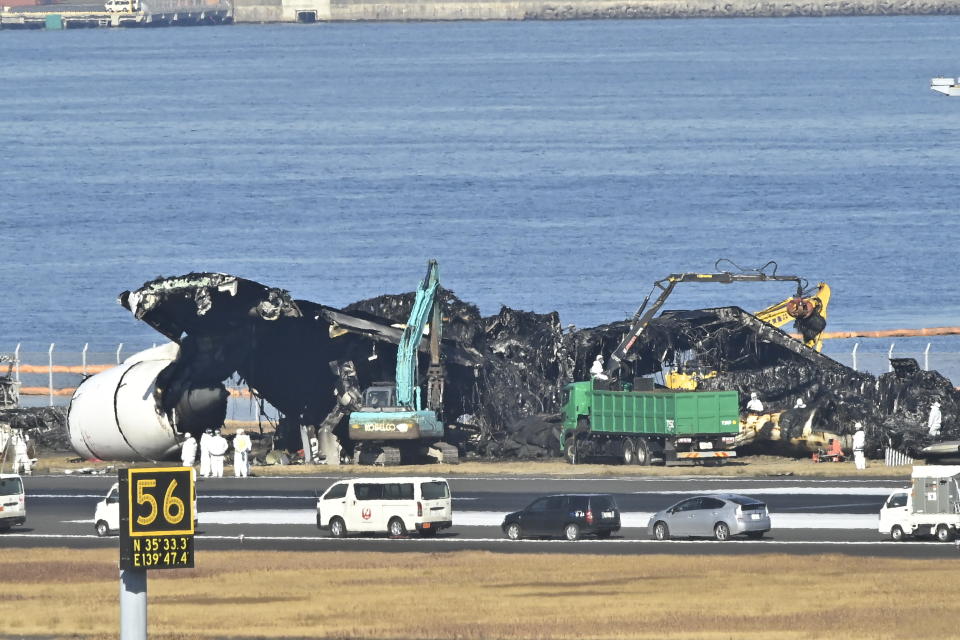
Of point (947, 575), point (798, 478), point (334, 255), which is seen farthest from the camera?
point (334, 255)

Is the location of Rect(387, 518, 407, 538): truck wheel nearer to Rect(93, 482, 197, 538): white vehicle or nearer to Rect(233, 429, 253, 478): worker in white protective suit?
Rect(93, 482, 197, 538): white vehicle

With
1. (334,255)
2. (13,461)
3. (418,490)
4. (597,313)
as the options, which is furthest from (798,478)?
(334,255)

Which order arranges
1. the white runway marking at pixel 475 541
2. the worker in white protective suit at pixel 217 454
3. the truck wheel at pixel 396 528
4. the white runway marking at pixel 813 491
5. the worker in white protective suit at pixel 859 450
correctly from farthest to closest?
the worker in white protective suit at pixel 217 454
the worker in white protective suit at pixel 859 450
the white runway marking at pixel 813 491
the truck wheel at pixel 396 528
the white runway marking at pixel 475 541

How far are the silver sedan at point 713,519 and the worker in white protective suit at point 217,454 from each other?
80.8 feet

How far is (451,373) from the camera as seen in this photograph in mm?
81062

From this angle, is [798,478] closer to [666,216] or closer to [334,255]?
[334,255]

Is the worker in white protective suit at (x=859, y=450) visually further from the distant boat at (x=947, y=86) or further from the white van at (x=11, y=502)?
the distant boat at (x=947, y=86)

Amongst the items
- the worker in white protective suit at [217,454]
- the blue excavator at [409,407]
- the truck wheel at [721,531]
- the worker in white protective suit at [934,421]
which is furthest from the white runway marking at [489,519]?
the worker in white protective suit at [934,421]

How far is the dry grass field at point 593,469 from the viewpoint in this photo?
7262 cm

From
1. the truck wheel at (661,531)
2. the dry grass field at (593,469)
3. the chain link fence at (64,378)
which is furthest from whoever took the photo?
the chain link fence at (64,378)

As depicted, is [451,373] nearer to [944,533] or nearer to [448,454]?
[448,454]

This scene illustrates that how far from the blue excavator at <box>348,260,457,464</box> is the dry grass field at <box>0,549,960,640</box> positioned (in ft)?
71.0

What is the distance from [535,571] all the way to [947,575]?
9.86 m

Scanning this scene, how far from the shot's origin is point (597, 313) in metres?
146
